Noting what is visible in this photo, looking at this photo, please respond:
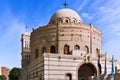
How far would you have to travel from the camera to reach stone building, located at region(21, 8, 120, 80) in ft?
121

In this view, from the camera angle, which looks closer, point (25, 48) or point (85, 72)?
point (85, 72)

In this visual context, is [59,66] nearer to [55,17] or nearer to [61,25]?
[61,25]

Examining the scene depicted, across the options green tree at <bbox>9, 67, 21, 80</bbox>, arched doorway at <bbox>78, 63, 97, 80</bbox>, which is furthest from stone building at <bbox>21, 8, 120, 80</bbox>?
green tree at <bbox>9, 67, 21, 80</bbox>

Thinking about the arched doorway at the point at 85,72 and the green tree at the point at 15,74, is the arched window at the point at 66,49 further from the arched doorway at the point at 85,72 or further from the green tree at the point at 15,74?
the green tree at the point at 15,74

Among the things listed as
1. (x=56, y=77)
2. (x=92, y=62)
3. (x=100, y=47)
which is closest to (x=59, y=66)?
(x=56, y=77)


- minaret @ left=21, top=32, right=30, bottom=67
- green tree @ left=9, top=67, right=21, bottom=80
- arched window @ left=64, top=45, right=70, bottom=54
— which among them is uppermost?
minaret @ left=21, top=32, right=30, bottom=67

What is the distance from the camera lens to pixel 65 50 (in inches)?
1652

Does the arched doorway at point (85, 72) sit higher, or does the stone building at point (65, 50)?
the stone building at point (65, 50)

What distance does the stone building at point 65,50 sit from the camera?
36906mm

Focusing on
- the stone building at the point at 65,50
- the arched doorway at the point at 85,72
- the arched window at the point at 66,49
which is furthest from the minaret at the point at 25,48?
the arched doorway at the point at 85,72

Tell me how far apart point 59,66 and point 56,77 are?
1431 mm

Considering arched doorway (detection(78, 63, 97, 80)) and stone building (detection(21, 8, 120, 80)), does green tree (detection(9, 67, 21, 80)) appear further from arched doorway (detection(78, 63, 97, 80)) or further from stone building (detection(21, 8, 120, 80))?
arched doorway (detection(78, 63, 97, 80))

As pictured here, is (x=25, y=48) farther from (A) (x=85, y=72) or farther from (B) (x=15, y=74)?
(A) (x=85, y=72)

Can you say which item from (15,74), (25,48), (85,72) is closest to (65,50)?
(85,72)
